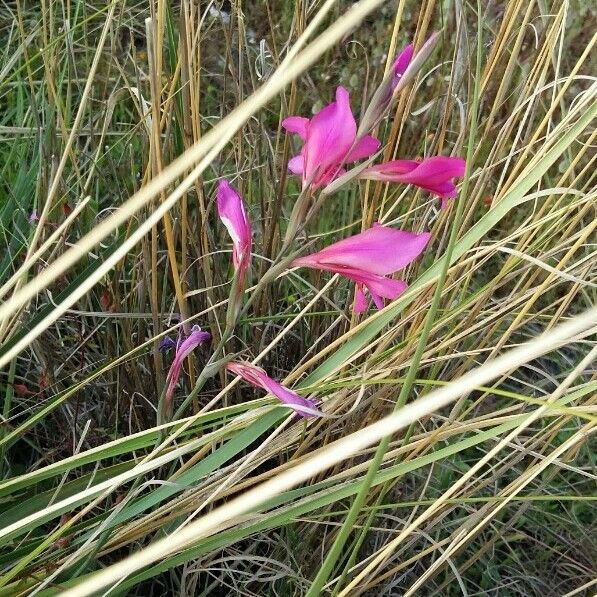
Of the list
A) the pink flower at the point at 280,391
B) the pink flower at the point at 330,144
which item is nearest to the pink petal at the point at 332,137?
the pink flower at the point at 330,144

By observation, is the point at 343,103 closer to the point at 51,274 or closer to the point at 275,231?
the point at 51,274

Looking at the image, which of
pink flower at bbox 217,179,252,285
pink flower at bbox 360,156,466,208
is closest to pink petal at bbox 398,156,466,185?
pink flower at bbox 360,156,466,208

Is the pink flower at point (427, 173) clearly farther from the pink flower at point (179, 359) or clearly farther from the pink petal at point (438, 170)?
the pink flower at point (179, 359)

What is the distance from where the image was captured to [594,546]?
0.88 m

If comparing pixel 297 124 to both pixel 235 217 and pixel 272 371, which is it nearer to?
pixel 235 217

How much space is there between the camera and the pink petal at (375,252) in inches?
17.0

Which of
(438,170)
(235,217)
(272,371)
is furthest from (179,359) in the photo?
(272,371)

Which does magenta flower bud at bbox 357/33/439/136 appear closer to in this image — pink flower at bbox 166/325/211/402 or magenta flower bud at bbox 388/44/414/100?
magenta flower bud at bbox 388/44/414/100

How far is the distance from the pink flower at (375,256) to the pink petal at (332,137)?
4cm

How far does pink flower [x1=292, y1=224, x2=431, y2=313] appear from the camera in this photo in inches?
17.0

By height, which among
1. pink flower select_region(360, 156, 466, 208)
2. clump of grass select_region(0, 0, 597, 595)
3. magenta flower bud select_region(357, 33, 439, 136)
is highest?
magenta flower bud select_region(357, 33, 439, 136)

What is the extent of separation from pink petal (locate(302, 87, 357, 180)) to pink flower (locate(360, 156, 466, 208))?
0.06 feet

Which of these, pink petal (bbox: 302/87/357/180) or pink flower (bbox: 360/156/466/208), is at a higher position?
pink petal (bbox: 302/87/357/180)

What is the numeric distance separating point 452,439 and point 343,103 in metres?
0.58
